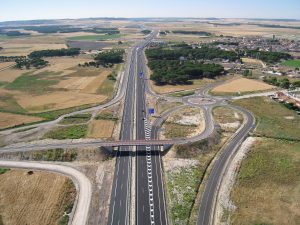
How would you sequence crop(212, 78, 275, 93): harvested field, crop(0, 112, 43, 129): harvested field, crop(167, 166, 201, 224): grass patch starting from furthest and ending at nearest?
crop(212, 78, 275, 93): harvested field
crop(0, 112, 43, 129): harvested field
crop(167, 166, 201, 224): grass patch

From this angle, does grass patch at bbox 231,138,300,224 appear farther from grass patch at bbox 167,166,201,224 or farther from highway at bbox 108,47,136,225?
highway at bbox 108,47,136,225

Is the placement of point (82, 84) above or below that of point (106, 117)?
above

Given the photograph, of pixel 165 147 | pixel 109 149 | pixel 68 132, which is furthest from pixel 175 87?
pixel 109 149

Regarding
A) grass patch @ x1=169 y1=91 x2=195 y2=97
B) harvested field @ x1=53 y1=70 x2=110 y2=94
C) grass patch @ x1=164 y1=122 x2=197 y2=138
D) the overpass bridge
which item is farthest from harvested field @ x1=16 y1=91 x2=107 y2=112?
grass patch @ x1=164 y1=122 x2=197 y2=138

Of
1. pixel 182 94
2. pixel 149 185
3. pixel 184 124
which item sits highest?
pixel 182 94

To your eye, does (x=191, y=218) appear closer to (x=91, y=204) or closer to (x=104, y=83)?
(x=91, y=204)

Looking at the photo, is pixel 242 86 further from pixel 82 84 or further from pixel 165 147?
pixel 82 84

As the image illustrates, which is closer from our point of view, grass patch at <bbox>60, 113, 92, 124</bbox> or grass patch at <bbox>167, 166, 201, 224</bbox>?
grass patch at <bbox>167, 166, 201, 224</bbox>
